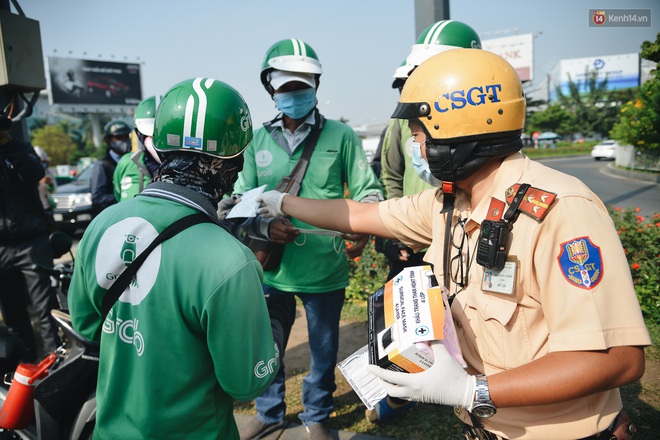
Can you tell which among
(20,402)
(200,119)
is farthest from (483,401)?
(20,402)

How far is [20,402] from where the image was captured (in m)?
2.36

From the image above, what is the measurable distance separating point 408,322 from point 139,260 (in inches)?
34.0

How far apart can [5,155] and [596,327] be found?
14.7 feet

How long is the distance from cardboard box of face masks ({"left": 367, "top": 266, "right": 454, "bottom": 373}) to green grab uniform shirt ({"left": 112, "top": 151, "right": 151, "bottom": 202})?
3.27m

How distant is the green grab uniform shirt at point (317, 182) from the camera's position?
294cm

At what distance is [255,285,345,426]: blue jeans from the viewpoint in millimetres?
3012

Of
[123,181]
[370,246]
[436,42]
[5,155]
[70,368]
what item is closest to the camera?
[70,368]

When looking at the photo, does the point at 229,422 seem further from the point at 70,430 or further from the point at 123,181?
the point at 123,181

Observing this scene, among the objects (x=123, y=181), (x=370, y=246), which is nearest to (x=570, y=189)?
(x=123, y=181)

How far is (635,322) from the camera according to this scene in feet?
4.01

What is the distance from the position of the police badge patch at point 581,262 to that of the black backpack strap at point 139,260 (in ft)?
3.65

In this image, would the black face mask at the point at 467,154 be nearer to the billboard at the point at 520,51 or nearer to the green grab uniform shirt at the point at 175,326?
the green grab uniform shirt at the point at 175,326

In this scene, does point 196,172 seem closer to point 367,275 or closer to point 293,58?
point 293,58

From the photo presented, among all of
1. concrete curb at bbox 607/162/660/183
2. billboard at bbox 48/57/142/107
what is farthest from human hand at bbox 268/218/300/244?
billboard at bbox 48/57/142/107
